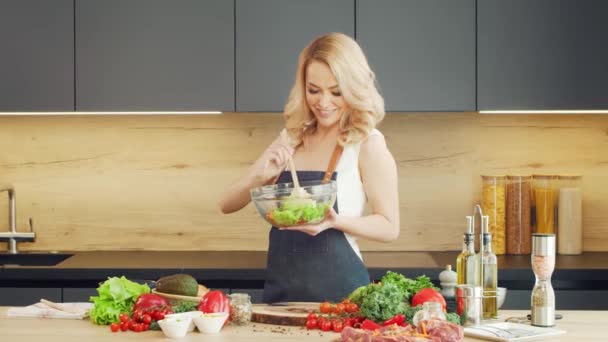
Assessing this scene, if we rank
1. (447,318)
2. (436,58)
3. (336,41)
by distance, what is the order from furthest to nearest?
(436,58)
(336,41)
(447,318)

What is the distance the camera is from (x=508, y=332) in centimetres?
221

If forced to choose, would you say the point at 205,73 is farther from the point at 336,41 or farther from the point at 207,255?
the point at 336,41

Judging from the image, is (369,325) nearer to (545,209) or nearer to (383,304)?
(383,304)

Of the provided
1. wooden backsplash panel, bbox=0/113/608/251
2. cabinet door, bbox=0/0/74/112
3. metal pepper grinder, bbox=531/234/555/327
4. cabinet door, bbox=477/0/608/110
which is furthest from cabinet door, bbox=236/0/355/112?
metal pepper grinder, bbox=531/234/555/327

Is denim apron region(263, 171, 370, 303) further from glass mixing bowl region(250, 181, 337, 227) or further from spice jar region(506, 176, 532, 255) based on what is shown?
spice jar region(506, 176, 532, 255)

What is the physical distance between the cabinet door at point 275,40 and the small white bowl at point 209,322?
1.83 metres

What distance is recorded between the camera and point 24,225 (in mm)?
4391

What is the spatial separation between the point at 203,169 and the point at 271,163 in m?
1.46

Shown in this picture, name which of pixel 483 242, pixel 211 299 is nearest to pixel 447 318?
pixel 483 242

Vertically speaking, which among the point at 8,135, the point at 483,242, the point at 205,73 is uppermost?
the point at 205,73

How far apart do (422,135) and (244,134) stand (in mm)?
864

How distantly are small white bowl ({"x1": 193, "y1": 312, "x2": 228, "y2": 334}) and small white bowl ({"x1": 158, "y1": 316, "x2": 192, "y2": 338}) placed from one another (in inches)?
1.5

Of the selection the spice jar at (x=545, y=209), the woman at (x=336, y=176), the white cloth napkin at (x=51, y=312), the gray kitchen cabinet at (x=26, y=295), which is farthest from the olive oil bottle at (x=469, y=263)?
the gray kitchen cabinet at (x=26, y=295)

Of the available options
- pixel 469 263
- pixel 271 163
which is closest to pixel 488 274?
pixel 469 263
